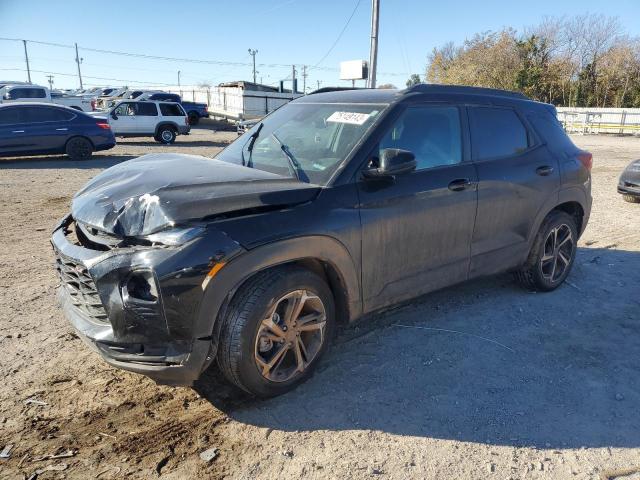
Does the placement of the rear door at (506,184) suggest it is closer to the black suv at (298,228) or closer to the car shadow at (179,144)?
the black suv at (298,228)

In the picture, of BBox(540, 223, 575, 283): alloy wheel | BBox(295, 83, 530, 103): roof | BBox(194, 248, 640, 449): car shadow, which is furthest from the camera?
BBox(540, 223, 575, 283): alloy wheel

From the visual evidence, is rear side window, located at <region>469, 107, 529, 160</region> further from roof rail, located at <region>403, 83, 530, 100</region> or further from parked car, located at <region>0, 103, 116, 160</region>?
parked car, located at <region>0, 103, 116, 160</region>

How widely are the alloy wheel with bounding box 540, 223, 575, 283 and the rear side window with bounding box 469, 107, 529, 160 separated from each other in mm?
978

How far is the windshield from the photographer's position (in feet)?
11.5

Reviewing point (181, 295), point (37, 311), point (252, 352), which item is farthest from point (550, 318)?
point (37, 311)

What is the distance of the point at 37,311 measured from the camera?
14.3 ft

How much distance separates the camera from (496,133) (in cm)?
445

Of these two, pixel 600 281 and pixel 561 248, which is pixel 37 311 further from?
pixel 600 281

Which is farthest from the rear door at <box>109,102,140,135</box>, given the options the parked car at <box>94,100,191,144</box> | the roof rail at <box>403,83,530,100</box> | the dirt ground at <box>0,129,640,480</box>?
the roof rail at <box>403,83,530,100</box>

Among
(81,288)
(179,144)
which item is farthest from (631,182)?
(179,144)

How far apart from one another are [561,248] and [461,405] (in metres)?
2.64

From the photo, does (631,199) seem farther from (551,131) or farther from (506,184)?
(506,184)

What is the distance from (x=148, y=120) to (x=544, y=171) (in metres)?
20.1

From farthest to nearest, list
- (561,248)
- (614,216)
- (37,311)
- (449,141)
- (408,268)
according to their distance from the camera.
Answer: (614,216) < (561,248) < (37,311) < (449,141) < (408,268)
